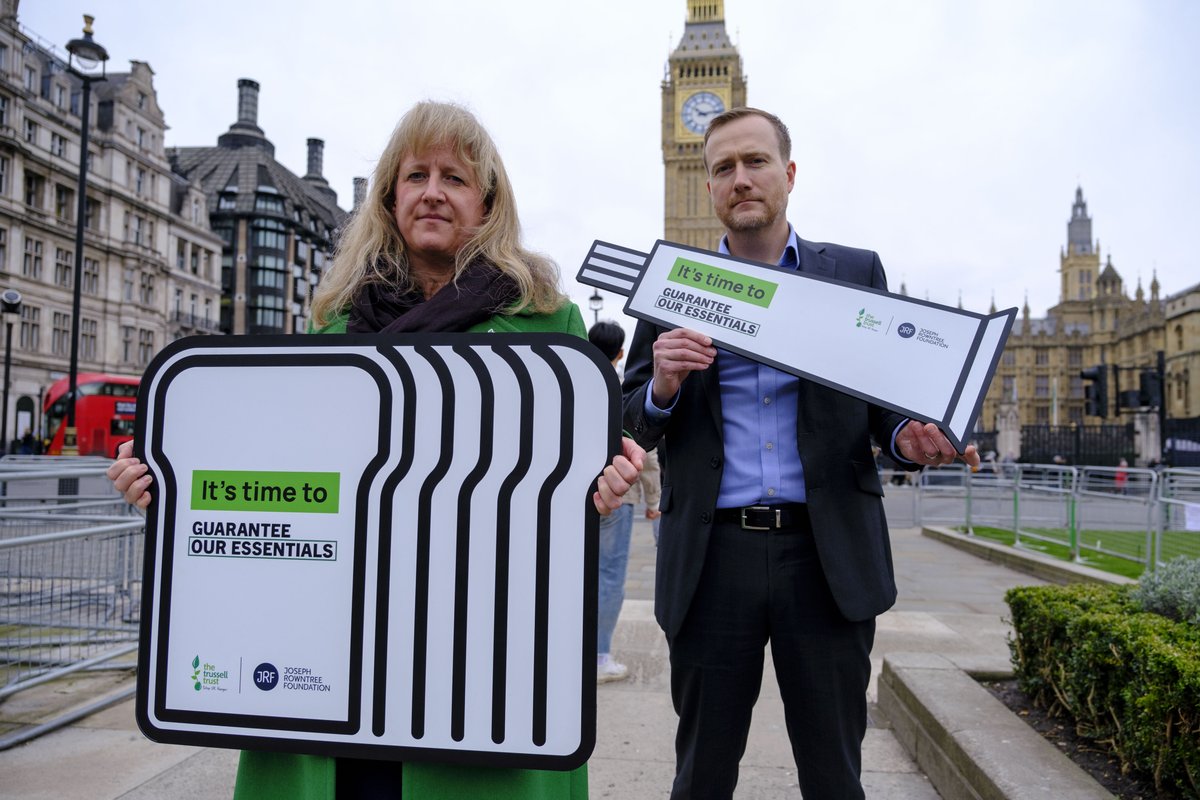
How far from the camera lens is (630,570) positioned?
985 cm

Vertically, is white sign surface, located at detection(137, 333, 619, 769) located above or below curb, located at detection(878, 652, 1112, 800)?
above

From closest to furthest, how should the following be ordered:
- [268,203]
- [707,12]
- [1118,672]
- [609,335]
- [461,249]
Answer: [461,249], [1118,672], [609,335], [268,203], [707,12]

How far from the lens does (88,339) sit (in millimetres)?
42250

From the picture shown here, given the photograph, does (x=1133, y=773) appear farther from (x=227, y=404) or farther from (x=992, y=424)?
(x=992, y=424)

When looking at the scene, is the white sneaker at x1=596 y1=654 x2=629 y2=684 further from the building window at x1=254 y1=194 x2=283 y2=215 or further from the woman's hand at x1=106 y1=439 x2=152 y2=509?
the building window at x1=254 y1=194 x2=283 y2=215

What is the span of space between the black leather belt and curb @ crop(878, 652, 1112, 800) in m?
1.16

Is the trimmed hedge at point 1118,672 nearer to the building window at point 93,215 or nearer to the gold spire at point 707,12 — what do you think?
the building window at point 93,215

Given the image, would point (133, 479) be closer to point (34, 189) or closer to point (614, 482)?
point (614, 482)

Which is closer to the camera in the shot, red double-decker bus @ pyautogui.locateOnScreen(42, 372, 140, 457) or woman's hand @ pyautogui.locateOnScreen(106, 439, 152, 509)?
woman's hand @ pyautogui.locateOnScreen(106, 439, 152, 509)

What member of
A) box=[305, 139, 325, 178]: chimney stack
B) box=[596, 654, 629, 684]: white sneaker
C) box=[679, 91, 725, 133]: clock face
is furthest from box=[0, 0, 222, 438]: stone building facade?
box=[679, 91, 725, 133]: clock face

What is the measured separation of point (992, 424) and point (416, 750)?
102977mm

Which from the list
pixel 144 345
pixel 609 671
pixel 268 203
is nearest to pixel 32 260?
pixel 144 345

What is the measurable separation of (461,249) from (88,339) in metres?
47.6

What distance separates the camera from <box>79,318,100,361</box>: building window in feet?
137
